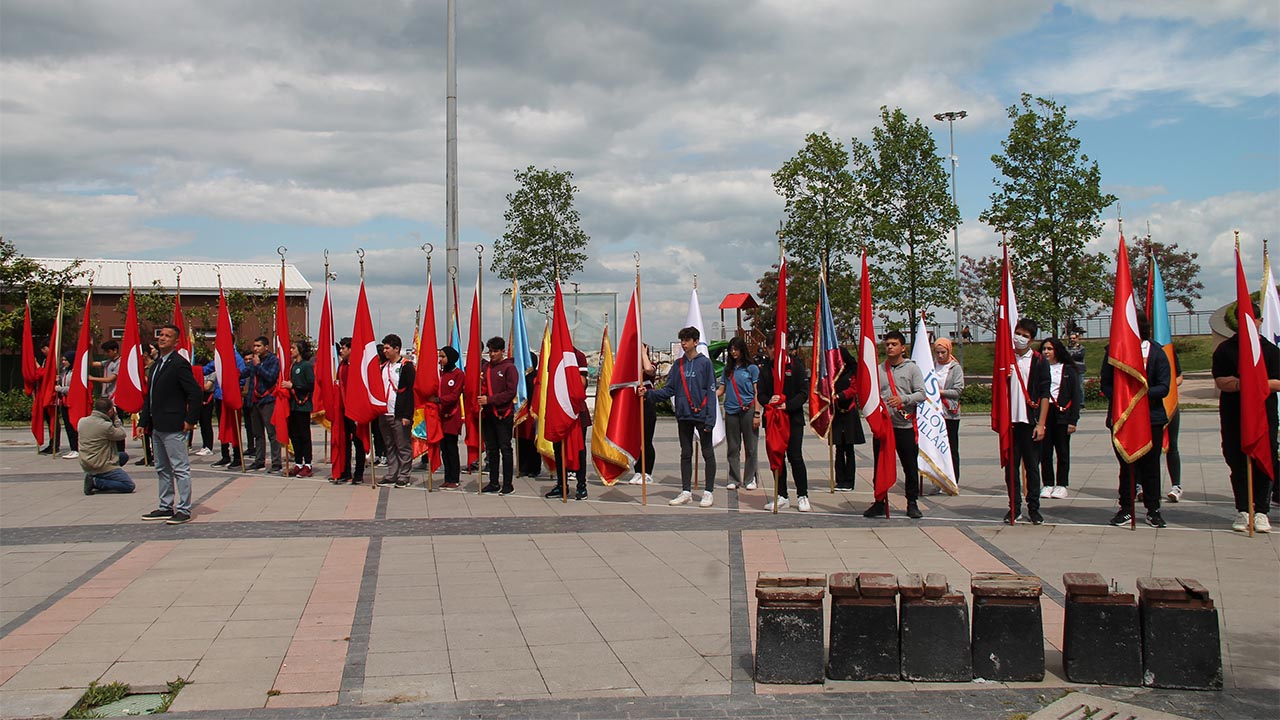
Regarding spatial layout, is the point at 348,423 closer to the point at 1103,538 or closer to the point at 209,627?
the point at 209,627

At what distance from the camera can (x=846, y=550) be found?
9.12m

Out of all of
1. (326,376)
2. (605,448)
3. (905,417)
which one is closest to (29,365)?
(326,376)

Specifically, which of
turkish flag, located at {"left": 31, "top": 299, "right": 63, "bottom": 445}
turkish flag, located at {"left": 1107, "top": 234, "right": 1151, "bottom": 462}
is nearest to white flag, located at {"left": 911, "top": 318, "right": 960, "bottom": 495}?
turkish flag, located at {"left": 1107, "top": 234, "right": 1151, "bottom": 462}

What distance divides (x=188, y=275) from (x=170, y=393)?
51.2m

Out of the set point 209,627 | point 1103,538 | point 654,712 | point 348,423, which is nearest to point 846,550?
point 1103,538

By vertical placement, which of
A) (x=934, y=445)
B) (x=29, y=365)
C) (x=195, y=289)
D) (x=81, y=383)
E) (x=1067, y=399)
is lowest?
(x=934, y=445)

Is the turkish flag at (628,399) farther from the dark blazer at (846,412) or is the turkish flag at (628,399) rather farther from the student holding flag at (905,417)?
the student holding flag at (905,417)

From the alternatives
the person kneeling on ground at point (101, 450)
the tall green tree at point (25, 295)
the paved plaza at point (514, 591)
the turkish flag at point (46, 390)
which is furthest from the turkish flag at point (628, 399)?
the tall green tree at point (25, 295)

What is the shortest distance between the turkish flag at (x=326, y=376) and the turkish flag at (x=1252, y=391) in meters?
10.7

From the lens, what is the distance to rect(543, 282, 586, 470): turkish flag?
12250mm

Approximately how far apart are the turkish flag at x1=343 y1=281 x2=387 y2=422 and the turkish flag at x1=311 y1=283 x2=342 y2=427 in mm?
655

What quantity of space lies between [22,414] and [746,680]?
27.2 meters

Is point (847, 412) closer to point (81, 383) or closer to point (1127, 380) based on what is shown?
point (1127, 380)

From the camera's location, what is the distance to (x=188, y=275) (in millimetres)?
57656
